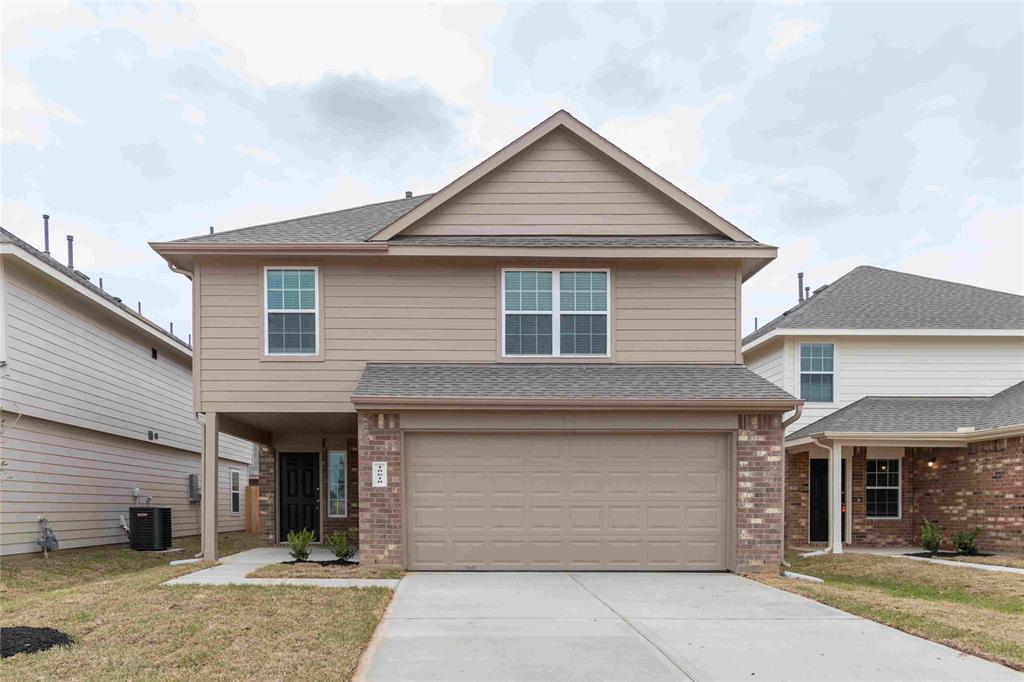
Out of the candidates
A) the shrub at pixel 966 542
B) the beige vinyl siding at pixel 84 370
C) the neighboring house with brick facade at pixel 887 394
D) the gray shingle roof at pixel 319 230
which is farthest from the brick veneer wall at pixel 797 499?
the beige vinyl siding at pixel 84 370

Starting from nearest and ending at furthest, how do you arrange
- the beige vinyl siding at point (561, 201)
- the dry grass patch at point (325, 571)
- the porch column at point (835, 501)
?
1. the dry grass patch at point (325, 571)
2. the beige vinyl siding at point (561, 201)
3. the porch column at point (835, 501)

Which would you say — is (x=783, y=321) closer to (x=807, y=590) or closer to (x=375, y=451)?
(x=807, y=590)

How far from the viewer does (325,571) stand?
9914mm

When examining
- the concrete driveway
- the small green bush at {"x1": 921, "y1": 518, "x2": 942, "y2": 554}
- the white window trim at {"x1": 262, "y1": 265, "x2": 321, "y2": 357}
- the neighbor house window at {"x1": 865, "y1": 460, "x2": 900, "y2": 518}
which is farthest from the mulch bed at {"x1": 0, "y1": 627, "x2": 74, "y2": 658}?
the neighbor house window at {"x1": 865, "y1": 460, "x2": 900, "y2": 518}

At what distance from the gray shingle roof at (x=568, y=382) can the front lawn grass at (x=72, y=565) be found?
16.9 ft

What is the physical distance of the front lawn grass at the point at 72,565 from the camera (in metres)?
10.1

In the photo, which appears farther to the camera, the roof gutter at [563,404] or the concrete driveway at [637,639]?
the roof gutter at [563,404]

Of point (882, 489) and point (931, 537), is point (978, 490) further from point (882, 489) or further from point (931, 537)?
point (882, 489)

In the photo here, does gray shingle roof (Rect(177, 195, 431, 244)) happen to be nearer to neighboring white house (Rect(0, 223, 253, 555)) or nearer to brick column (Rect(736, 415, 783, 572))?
neighboring white house (Rect(0, 223, 253, 555))

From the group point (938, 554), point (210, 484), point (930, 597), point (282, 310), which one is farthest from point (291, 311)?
point (938, 554)

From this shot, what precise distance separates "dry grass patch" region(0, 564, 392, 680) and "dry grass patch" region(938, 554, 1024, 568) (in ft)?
33.5

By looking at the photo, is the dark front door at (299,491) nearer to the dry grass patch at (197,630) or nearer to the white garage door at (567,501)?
the white garage door at (567,501)

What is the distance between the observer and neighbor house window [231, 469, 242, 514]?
885 inches

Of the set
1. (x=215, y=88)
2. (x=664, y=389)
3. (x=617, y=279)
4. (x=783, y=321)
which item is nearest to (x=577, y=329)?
(x=617, y=279)
